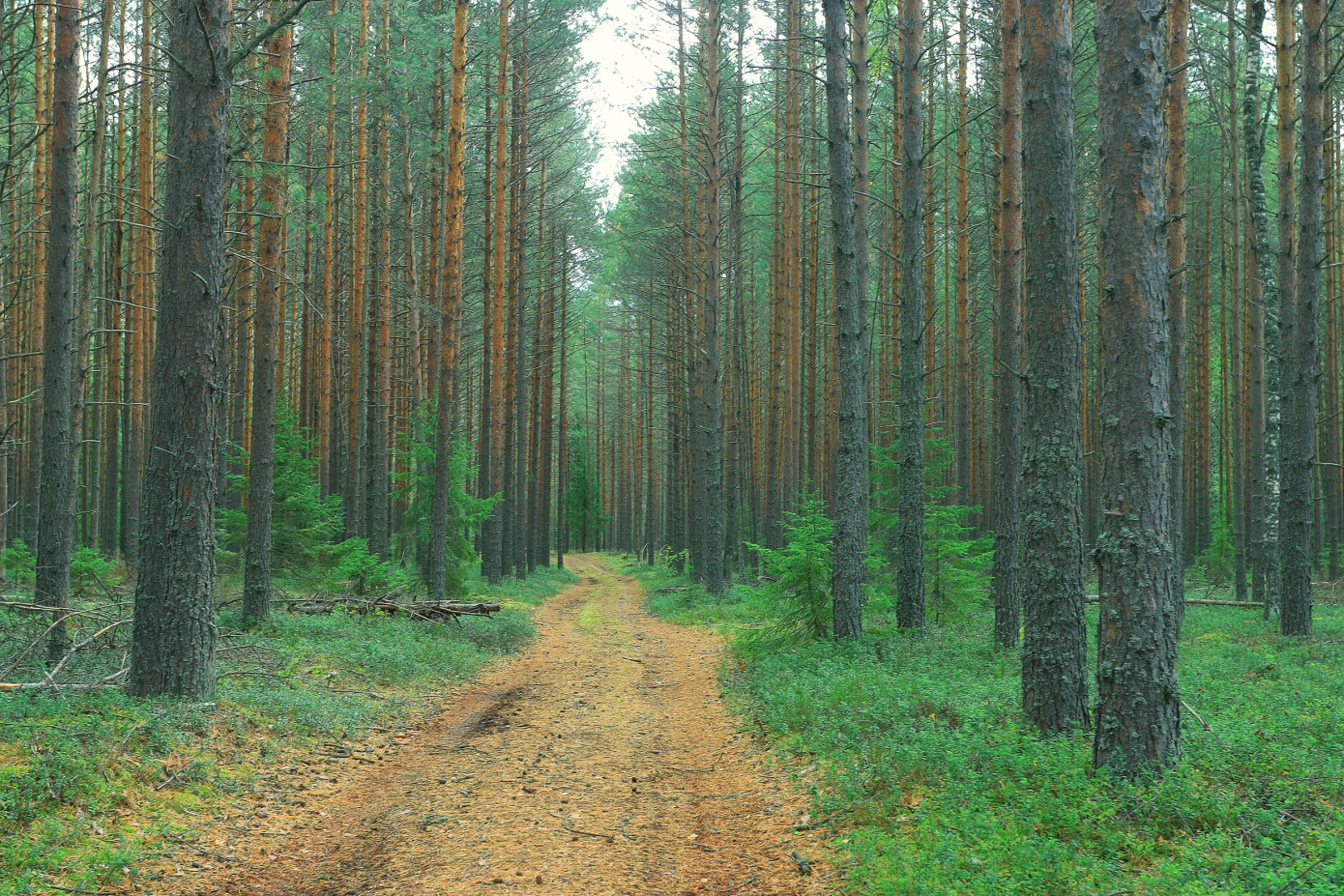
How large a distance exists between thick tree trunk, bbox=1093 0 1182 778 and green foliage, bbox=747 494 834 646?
6.24 metres

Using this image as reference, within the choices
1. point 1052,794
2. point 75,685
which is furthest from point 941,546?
point 75,685

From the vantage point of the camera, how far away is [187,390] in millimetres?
6816

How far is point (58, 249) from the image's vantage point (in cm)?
790

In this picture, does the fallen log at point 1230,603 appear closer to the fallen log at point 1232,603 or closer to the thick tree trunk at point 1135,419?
the fallen log at point 1232,603

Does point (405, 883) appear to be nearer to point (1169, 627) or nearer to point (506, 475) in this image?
point (1169, 627)

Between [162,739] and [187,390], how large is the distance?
2858 mm

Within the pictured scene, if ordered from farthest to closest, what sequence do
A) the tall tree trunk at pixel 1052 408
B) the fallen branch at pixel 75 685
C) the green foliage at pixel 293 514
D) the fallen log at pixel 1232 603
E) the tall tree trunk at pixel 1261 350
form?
the fallen log at pixel 1232 603
the green foliage at pixel 293 514
the tall tree trunk at pixel 1261 350
the fallen branch at pixel 75 685
the tall tree trunk at pixel 1052 408

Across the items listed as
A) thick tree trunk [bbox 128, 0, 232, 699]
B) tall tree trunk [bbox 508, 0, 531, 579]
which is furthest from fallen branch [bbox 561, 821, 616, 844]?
tall tree trunk [bbox 508, 0, 531, 579]

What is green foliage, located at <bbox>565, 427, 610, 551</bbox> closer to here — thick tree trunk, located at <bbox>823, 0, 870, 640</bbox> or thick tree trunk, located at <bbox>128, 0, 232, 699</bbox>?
thick tree trunk, located at <bbox>823, 0, 870, 640</bbox>

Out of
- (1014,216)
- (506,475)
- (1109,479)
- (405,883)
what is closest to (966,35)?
(1014,216)

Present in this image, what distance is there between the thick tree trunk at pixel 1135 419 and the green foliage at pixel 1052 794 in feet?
1.30

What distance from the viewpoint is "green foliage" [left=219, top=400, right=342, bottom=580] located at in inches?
601

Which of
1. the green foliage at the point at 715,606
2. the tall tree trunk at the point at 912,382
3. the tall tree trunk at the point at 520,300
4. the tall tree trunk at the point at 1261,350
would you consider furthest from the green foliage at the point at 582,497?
the tall tree trunk at the point at 912,382

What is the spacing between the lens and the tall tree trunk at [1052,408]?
6027mm
